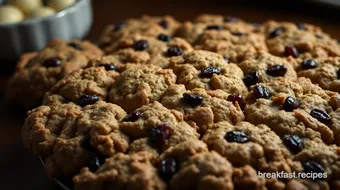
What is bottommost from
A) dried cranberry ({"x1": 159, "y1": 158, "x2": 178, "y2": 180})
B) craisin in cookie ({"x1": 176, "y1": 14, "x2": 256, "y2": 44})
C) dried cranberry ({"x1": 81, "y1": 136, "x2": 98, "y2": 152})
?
dried cranberry ({"x1": 81, "y1": 136, "x2": 98, "y2": 152})

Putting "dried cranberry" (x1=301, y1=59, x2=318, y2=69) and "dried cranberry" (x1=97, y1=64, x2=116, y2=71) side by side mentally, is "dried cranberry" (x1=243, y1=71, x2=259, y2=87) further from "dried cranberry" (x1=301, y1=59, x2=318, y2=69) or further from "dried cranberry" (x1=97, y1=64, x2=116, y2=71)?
"dried cranberry" (x1=97, y1=64, x2=116, y2=71)

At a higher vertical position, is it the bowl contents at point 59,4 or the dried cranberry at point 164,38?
the dried cranberry at point 164,38

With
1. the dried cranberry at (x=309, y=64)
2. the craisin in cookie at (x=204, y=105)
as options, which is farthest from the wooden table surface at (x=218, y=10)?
the craisin in cookie at (x=204, y=105)

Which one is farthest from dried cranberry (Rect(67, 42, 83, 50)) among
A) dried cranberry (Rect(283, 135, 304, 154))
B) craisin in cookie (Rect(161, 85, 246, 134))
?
dried cranberry (Rect(283, 135, 304, 154))

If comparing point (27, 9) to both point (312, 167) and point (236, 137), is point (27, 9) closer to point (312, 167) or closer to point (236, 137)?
point (236, 137)

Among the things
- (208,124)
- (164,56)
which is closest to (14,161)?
(164,56)

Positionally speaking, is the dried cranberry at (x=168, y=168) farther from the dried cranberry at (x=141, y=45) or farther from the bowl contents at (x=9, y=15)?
the bowl contents at (x=9, y=15)

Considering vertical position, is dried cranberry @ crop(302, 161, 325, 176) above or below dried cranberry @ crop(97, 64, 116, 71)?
above
